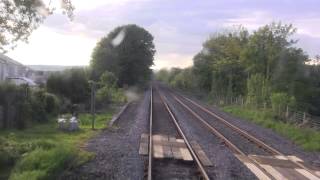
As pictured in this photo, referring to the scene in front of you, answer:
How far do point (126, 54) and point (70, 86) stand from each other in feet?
165

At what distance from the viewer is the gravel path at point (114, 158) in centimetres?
1389

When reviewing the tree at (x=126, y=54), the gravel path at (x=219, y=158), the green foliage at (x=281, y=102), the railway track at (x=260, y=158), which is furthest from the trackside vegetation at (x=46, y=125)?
the tree at (x=126, y=54)

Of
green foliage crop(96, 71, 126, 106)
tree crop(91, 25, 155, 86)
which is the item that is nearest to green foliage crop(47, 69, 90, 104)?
green foliage crop(96, 71, 126, 106)

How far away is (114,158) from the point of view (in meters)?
16.7

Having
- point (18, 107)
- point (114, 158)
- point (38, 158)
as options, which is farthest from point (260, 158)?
point (18, 107)

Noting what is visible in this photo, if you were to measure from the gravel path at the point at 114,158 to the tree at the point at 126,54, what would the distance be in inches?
2405

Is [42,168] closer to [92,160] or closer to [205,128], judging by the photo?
[92,160]

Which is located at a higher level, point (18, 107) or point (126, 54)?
point (126, 54)

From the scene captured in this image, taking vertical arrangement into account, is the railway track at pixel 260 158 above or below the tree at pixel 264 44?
below

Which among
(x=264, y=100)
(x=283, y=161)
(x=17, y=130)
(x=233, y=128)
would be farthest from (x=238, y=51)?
(x=283, y=161)

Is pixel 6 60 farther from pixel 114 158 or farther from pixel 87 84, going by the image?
pixel 114 158

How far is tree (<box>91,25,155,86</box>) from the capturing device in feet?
290

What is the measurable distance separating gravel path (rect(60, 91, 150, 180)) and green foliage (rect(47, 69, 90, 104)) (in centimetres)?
1916

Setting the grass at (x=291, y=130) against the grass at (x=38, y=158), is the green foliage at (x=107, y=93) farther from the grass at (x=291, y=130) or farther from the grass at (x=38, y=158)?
the grass at (x=38, y=158)
